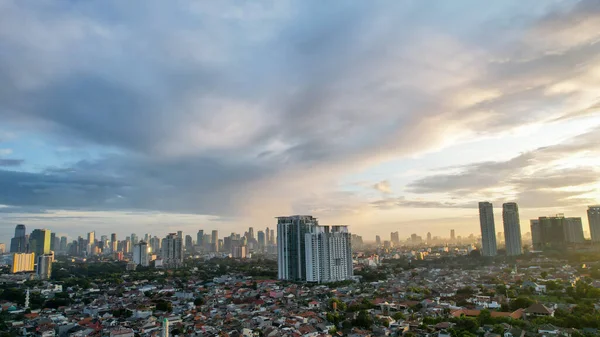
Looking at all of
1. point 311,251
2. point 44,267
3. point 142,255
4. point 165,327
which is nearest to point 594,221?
point 311,251

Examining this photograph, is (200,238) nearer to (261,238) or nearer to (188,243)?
(188,243)

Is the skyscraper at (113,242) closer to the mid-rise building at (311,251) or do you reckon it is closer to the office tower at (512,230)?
the mid-rise building at (311,251)

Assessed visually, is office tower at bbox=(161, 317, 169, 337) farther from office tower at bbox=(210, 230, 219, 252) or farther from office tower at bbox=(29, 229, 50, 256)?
office tower at bbox=(210, 230, 219, 252)

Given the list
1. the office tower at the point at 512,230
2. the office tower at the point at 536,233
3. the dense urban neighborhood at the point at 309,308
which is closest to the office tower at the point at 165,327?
the dense urban neighborhood at the point at 309,308

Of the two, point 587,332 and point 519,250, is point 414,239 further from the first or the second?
point 587,332

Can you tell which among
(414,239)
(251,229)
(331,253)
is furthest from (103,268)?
(414,239)

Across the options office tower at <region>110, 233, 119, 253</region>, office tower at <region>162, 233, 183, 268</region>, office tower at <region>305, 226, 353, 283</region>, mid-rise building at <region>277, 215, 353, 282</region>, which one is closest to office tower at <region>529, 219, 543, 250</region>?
mid-rise building at <region>277, 215, 353, 282</region>
